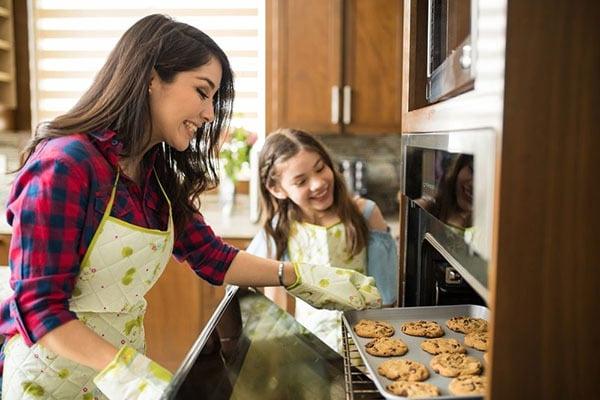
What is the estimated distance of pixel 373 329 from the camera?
100cm

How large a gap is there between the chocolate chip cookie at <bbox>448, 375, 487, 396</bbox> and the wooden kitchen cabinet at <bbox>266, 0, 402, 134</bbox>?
211 centimetres

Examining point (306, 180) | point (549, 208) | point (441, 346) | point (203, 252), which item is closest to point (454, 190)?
point (549, 208)

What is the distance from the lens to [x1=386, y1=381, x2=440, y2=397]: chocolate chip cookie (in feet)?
2.38

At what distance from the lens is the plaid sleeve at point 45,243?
86cm

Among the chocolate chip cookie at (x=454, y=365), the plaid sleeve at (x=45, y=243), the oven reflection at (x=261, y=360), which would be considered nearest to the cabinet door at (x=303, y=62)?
the oven reflection at (x=261, y=360)

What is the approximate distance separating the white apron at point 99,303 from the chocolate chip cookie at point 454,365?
0.53 metres

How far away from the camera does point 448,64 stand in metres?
0.80

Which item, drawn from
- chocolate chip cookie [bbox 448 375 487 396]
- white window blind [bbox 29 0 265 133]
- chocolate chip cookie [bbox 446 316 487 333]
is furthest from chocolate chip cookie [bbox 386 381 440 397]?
white window blind [bbox 29 0 265 133]

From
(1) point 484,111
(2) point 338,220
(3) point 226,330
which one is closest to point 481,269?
(1) point 484,111

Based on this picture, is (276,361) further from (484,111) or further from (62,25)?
(62,25)

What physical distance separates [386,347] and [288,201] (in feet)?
2.94

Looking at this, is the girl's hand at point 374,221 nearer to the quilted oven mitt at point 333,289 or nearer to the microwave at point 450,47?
the quilted oven mitt at point 333,289

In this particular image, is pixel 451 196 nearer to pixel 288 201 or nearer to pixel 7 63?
pixel 288 201

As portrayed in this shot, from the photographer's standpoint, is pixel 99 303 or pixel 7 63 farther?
pixel 7 63
